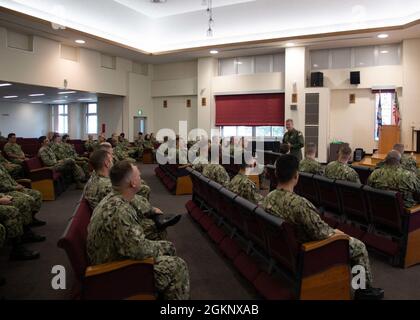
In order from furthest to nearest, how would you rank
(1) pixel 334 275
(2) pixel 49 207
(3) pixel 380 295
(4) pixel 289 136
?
(4) pixel 289 136 < (2) pixel 49 207 < (3) pixel 380 295 < (1) pixel 334 275

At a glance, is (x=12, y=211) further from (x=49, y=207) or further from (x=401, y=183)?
(x=401, y=183)

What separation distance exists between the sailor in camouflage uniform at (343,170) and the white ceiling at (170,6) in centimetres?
789

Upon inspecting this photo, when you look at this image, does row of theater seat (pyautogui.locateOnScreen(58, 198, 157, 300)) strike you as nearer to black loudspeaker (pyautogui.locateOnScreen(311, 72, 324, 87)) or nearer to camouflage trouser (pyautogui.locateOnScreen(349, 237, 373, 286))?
camouflage trouser (pyautogui.locateOnScreen(349, 237, 373, 286))

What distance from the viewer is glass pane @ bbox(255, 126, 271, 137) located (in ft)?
44.0

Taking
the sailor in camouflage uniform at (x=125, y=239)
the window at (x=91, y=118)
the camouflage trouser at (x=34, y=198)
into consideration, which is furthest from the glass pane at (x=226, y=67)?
the sailor in camouflage uniform at (x=125, y=239)

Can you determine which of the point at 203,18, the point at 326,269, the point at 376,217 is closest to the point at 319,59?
the point at 203,18

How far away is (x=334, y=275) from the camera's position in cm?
264

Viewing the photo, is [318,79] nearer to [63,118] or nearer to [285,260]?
[285,260]

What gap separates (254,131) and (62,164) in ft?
25.8

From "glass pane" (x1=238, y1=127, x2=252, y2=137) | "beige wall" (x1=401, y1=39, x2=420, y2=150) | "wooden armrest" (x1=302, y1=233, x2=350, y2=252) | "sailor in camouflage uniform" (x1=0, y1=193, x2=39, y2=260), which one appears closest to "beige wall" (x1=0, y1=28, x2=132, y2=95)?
"glass pane" (x1=238, y1=127, x2=252, y2=137)

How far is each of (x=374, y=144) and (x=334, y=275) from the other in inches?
406

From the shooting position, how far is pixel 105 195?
3.49 meters

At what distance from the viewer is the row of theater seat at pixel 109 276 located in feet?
7.00
